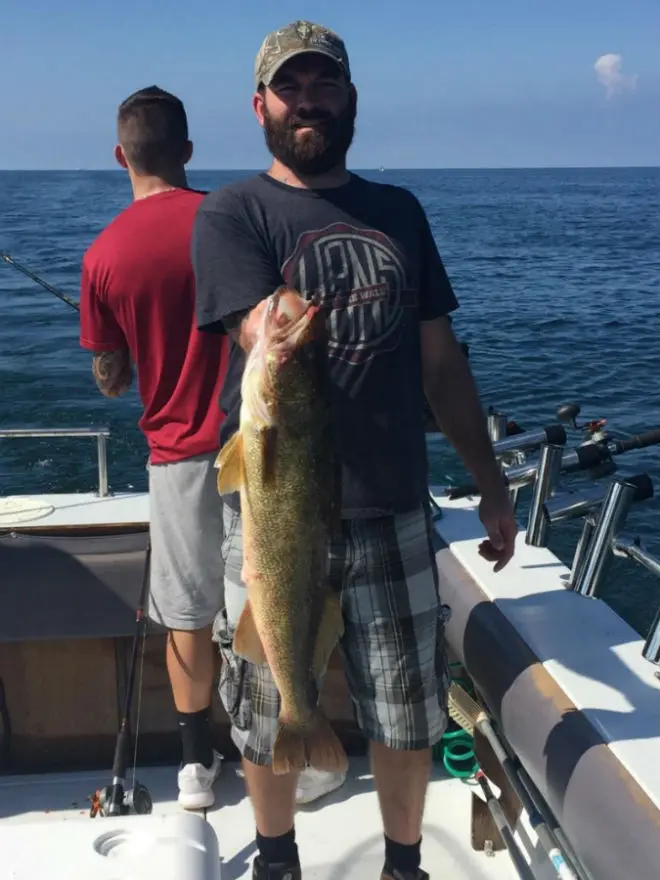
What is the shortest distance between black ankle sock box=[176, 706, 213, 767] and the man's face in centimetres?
208

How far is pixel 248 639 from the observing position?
7.89 ft

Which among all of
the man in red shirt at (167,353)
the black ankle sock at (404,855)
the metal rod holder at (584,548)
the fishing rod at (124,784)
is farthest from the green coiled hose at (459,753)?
the fishing rod at (124,784)

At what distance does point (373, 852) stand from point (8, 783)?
4.99ft

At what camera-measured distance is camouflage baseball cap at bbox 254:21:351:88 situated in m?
2.29

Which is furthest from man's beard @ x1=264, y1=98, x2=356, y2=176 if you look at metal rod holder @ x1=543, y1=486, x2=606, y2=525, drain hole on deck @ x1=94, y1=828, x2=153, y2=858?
drain hole on deck @ x1=94, y1=828, x2=153, y2=858

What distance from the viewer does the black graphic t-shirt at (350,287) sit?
2270mm

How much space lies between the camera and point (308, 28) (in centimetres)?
234

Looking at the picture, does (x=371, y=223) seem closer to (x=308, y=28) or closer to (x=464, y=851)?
(x=308, y=28)

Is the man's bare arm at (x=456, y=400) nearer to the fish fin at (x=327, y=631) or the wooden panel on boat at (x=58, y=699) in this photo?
the fish fin at (x=327, y=631)

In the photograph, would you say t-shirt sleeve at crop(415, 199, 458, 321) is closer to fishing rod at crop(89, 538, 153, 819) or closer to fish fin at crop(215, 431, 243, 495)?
fish fin at crop(215, 431, 243, 495)

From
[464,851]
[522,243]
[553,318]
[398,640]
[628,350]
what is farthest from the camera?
[522,243]

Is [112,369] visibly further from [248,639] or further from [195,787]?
[195,787]

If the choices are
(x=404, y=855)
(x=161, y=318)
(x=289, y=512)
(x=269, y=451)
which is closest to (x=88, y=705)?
(x=404, y=855)

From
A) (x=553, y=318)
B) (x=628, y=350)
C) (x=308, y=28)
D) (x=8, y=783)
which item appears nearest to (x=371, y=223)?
(x=308, y=28)
